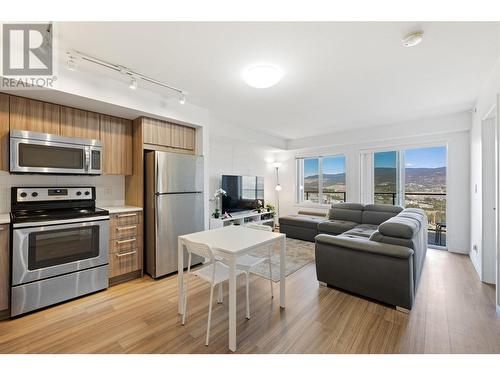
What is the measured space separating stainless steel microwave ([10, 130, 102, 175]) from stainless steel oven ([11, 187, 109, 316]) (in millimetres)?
317

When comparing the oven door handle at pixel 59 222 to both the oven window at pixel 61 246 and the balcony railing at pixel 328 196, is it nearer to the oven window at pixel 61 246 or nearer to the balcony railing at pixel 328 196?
the oven window at pixel 61 246

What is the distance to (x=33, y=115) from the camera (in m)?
2.39

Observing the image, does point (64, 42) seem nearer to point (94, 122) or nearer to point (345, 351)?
point (94, 122)

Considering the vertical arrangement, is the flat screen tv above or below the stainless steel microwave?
below

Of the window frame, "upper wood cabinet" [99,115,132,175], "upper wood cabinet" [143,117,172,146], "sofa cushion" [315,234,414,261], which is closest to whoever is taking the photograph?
"sofa cushion" [315,234,414,261]

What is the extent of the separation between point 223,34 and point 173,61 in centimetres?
70

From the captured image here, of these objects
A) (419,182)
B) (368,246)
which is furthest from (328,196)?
(368,246)

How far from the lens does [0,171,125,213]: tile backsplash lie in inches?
94.8

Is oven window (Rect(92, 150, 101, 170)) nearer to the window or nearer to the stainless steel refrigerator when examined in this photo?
the stainless steel refrigerator

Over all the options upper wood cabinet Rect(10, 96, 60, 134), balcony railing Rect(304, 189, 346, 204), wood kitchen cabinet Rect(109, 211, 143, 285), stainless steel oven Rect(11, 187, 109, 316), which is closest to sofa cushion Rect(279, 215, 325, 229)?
balcony railing Rect(304, 189, 346, 204)

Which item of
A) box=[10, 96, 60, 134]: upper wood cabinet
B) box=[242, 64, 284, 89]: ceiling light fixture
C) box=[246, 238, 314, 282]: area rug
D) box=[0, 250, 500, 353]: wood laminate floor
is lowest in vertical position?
box=[0, 250, 500, 353]: wood laminate floor

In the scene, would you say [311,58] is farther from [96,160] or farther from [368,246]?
[96,160]

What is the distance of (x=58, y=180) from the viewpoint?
274 cm
